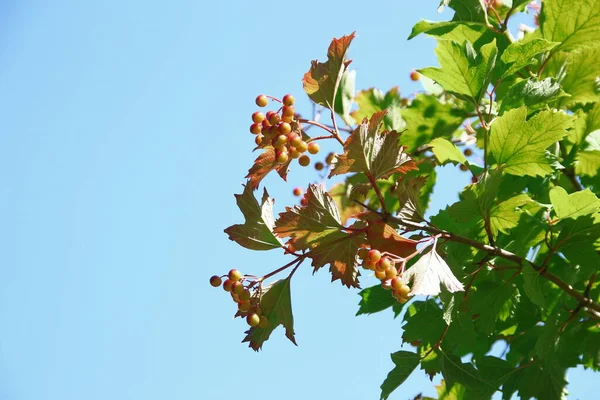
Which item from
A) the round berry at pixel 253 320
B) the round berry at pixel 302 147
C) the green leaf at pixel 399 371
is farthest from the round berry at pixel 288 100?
the green leaf at pixel 399 371

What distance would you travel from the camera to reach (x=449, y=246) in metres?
2.16

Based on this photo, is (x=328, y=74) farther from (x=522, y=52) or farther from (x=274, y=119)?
(x=522, y=52)

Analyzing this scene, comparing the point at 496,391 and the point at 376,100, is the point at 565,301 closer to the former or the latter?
the point at 496,391

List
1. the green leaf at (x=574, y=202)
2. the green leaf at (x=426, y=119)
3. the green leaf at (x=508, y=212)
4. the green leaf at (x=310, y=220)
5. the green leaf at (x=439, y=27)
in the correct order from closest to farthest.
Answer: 1. the green leaf at (x=310, y=220)
2. the green leaf at (x=574, y=202)
3. the green leaf at (x=508, y=212)
4. the green leaf at (x=439, y=27)
5. the green leaf at (x=426, y=119)

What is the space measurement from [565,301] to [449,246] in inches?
19.7

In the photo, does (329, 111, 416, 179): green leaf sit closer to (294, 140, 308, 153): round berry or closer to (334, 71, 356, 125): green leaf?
(294, 140, 308, 153): round berry

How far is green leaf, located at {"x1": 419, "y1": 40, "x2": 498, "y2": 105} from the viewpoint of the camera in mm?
2135

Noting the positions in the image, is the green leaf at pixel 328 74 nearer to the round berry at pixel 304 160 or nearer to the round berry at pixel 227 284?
the round berry at pixel 304 160

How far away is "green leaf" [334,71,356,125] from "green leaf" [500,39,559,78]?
0.67 m

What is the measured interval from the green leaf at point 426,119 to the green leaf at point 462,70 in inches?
15.0

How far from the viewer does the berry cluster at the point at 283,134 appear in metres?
1.90

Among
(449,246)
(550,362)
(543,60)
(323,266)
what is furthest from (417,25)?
(550,362)

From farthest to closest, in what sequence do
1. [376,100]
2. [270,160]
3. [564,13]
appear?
[376,100] < [564,13] < [270,160]

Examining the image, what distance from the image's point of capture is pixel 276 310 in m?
2.00
